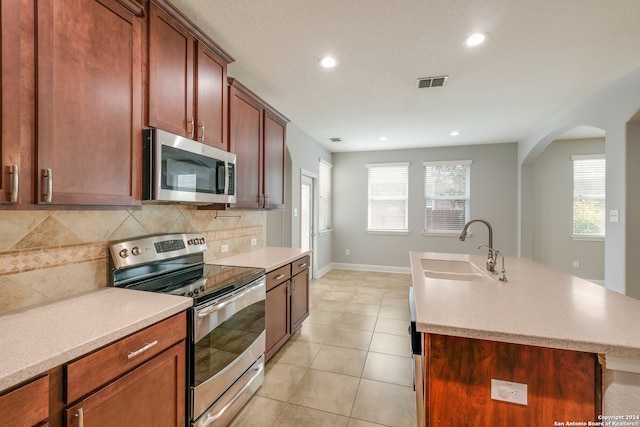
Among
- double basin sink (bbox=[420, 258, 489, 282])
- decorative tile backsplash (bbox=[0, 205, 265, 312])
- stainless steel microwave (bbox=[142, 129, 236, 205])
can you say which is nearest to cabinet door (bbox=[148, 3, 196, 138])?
stainless steel microwave (bbox=[142, 129, 236, 205])

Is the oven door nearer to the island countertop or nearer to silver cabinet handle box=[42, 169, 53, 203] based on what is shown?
silver cabinet handle box=[42, 169, 53, 203]

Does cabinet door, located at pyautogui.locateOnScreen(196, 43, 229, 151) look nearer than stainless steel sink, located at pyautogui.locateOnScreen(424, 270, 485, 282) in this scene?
Yes

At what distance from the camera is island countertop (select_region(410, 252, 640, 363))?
97 centimetres

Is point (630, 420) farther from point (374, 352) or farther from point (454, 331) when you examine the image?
point (374, 352)

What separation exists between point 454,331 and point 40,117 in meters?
1.78

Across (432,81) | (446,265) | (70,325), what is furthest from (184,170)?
(432,81)

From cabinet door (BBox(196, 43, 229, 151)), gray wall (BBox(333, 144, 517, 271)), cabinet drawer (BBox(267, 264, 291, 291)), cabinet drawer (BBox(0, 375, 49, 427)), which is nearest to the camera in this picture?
cabinet drawer (BBox(0, 375, 49, 427))

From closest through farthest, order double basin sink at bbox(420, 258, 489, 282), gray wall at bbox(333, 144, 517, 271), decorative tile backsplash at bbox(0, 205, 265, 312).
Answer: decorative tile backsplash at bbox(0, 205, 265, 312) → double basin sink at bbox(420, 258, 489, 282) → gray wall at bbox(333, 144, 517, 271)

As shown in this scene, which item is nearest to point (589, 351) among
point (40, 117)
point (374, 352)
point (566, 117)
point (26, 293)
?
point (374, 352)

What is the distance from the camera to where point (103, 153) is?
1.33m

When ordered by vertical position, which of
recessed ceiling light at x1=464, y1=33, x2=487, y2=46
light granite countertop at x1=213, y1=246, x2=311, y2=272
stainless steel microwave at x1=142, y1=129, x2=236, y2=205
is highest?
recessed ceiling light at x1=464, y1=33, x2=487, y2=46

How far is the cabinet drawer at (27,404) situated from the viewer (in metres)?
0.78

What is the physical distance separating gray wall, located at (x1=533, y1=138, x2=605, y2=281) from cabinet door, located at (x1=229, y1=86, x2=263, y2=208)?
521cm

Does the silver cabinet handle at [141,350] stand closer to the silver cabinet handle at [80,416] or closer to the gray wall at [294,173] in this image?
the silver cabinet handle at [80,416]
